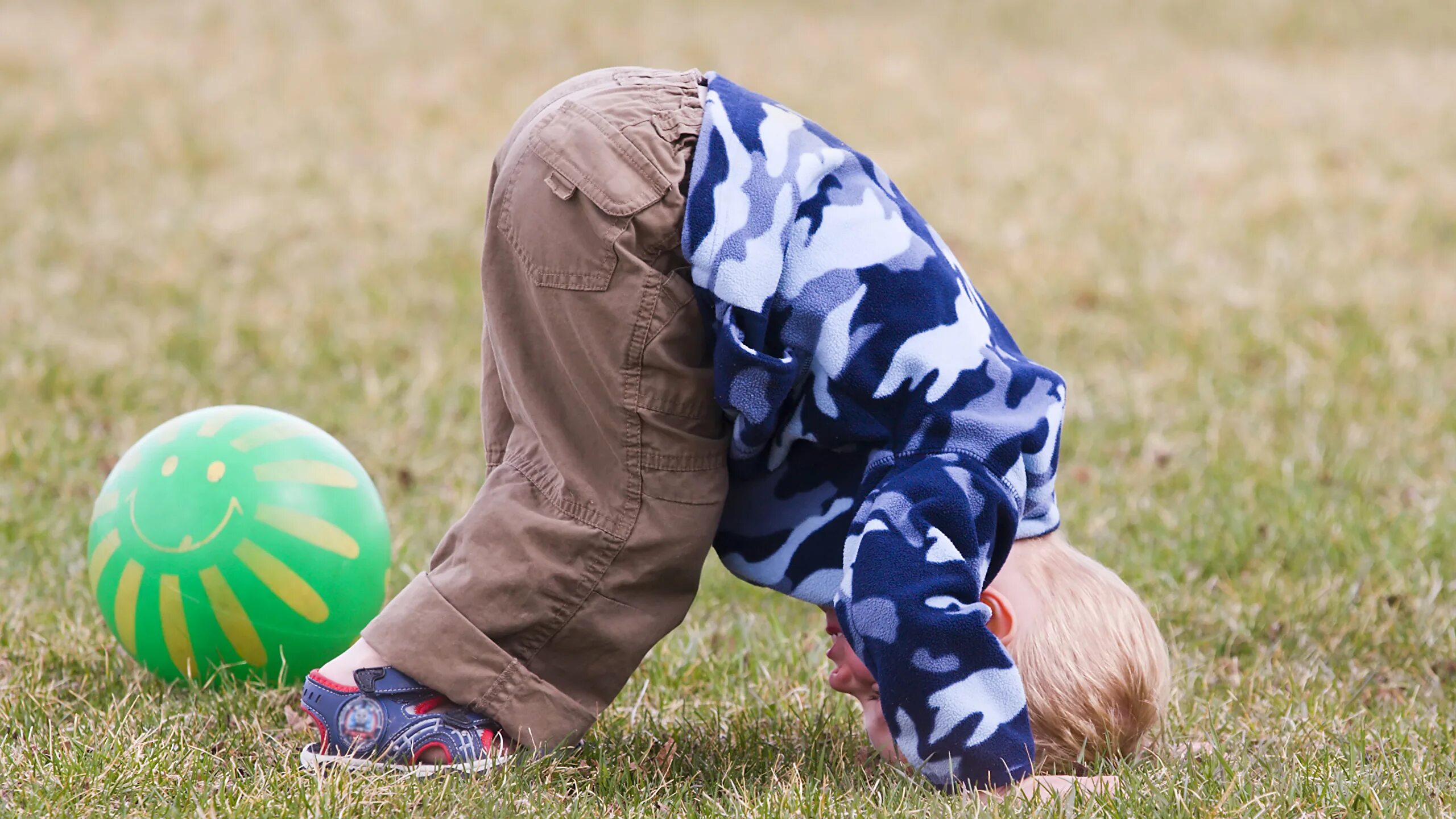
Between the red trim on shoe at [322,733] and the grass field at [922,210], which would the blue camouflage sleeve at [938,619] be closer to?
the grass field at [922,210]

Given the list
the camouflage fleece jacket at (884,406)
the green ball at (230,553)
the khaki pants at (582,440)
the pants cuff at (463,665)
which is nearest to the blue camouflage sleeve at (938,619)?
the camouflage fleece jacket at (884,406)

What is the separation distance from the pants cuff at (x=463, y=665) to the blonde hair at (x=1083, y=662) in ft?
3.05

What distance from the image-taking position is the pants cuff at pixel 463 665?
2.84m

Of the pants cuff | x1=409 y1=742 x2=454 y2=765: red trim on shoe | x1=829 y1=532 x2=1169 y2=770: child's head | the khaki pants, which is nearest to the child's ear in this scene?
x1=829 y1=532 x2=1169 y2=770: child's head

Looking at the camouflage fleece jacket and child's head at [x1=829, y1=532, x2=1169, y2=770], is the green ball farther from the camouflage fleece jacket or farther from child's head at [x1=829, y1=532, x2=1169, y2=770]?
child's head at [x1=829, y1=532, x2=1169, y2=770]

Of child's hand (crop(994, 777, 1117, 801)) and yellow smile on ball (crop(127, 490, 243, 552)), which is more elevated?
yellow smile on ball (crop(127, 490, 243, 552))

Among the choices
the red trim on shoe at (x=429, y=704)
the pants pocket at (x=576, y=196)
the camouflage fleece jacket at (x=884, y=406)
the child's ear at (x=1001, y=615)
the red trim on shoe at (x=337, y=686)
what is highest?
the pants pocket at (x=576, y=196)

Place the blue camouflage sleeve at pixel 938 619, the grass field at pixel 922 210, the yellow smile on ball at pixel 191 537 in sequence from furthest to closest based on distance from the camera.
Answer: the yellow smile on ball at pixel 191 537 → the grass field at pixel 922 210 → the blue camouflage sleeve at pixel 938 619

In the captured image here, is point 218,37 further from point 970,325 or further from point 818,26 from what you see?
point 970,325

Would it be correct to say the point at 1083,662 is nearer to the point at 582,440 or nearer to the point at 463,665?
the point at 582,440

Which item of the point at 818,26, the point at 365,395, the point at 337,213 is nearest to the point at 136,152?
the point at 337,213

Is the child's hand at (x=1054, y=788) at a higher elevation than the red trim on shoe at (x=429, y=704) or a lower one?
lower

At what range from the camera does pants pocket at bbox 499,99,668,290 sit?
9.07 feet

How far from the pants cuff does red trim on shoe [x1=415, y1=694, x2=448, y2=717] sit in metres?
0.05
